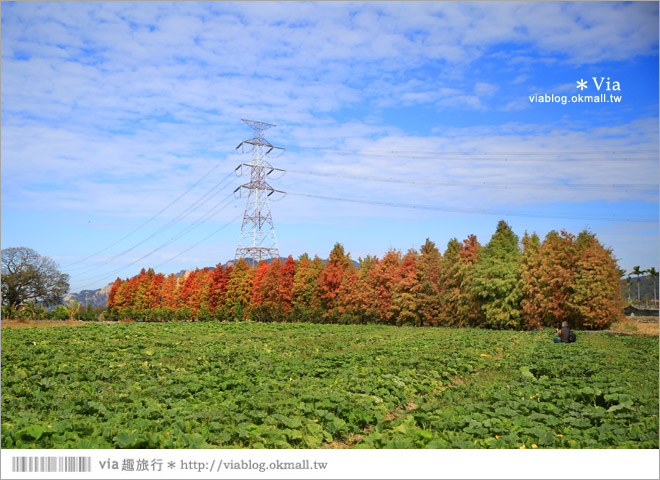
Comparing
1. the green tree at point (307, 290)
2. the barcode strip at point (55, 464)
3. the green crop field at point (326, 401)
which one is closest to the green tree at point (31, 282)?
the green tree at point (307, 290)

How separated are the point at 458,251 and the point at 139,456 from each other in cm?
4741

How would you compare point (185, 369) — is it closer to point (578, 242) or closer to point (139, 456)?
point (139, 456)

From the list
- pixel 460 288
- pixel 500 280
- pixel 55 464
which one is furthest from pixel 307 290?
pixel 55 464

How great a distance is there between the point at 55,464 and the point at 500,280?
41.9 meters

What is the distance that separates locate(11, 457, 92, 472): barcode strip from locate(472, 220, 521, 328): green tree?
41.5 m

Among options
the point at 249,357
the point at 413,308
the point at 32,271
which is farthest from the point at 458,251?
the point at 32,271

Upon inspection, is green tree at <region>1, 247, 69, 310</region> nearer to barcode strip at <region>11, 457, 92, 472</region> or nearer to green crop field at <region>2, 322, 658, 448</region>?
green crop field at <region>2, 322, 658, 448</region>

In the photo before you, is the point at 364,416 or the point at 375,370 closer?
the point at 364,416

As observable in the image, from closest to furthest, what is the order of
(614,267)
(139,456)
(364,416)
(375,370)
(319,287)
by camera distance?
(139,456), (364,416), (375,370), (614,267), (319,287)

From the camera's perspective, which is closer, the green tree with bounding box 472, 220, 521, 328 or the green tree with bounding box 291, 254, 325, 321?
the green tree with bounding box 472, 220, 521, 328

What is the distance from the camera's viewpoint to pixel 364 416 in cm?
831

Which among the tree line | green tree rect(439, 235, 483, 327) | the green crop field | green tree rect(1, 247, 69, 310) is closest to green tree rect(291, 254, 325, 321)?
the tree line

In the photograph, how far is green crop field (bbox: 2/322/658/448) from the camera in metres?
6.75

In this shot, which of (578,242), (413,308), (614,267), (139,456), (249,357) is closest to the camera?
(139,456)
